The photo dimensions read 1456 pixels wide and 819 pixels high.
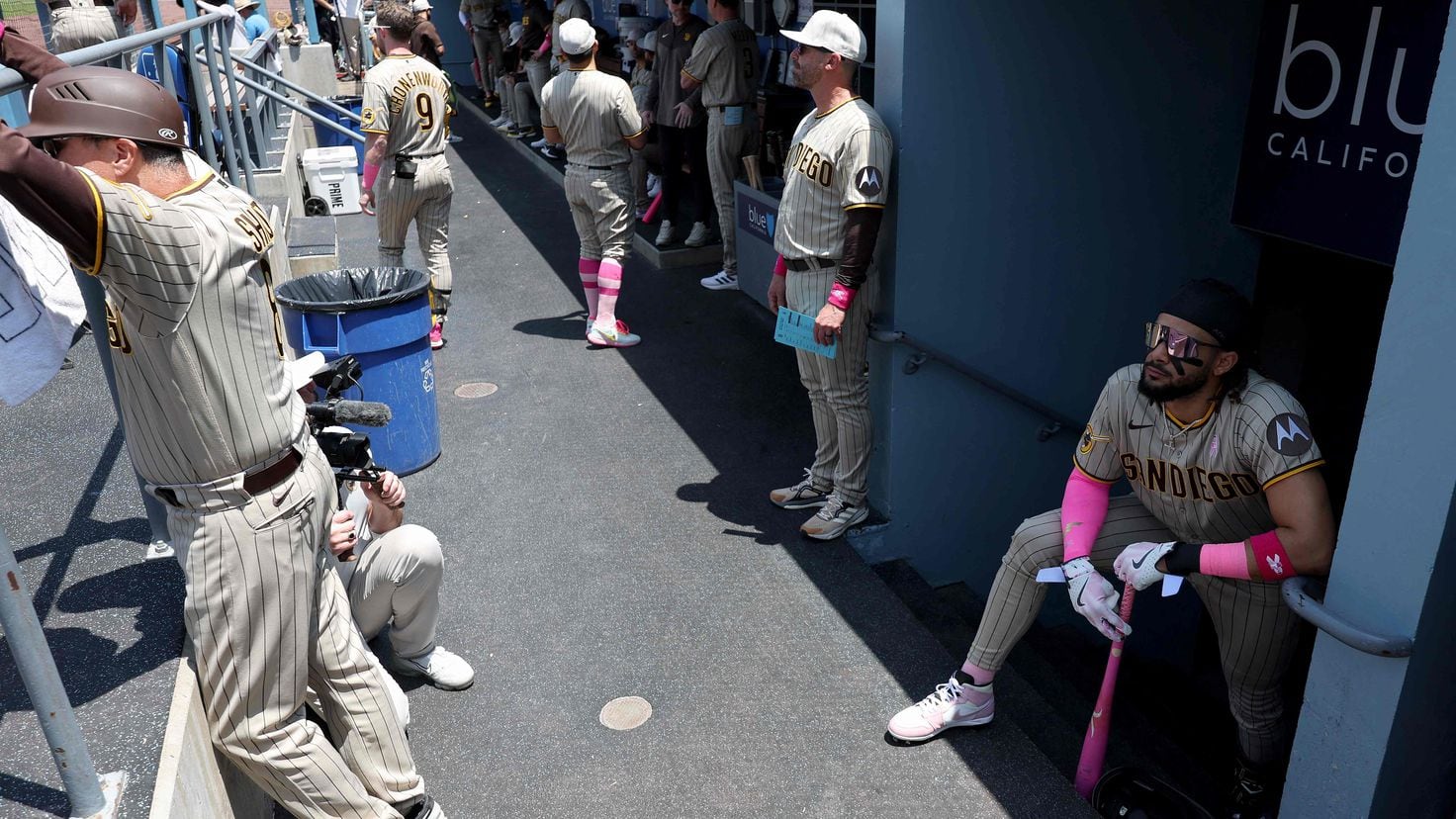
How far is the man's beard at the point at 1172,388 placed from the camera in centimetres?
317

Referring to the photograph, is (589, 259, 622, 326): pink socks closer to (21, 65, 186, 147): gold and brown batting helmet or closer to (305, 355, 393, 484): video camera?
(305, 355, 393, 484): video camera

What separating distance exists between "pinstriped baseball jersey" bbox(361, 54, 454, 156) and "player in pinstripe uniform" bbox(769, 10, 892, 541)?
2.88 meters

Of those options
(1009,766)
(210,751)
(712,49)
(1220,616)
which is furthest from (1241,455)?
(712,49)

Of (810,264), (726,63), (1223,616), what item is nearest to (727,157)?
(726,63)

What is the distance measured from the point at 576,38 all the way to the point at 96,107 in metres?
4.62

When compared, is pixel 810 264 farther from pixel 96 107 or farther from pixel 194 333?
pixel 96 107

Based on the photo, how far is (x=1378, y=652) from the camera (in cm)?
253

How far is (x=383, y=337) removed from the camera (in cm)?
500

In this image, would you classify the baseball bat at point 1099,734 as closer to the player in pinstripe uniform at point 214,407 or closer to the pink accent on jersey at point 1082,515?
the pink accent on jersey at point 1082,515

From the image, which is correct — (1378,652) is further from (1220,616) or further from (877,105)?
(877,105)

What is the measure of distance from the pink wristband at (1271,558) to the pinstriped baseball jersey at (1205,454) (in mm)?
158

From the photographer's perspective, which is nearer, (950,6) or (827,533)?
(950,6)

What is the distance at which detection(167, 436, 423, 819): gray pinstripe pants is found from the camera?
253 cm

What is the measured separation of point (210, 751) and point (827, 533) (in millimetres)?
2769
